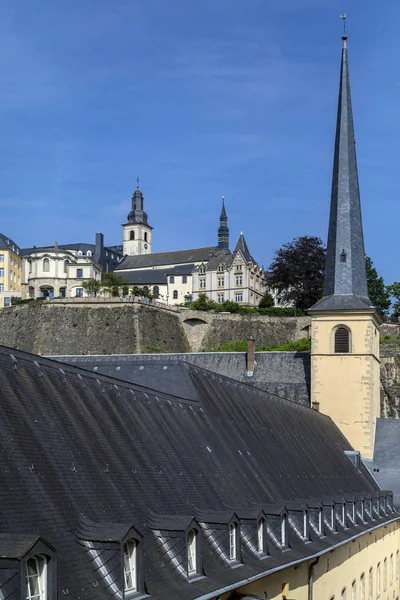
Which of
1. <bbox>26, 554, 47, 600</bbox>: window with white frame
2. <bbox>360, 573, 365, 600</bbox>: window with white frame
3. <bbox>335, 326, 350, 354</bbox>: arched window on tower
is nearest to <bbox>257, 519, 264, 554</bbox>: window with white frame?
<bbox>26, 554, 47, 600</bbox>: window with white frame

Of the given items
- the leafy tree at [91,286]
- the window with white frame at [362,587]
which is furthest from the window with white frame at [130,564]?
the leafy tree at [91,286]

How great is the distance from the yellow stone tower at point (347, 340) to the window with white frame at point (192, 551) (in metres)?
33.2

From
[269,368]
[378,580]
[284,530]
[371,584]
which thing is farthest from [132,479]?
[269,368]

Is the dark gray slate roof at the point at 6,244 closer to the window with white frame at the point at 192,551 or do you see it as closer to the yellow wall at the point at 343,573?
the yellow wall at the point at 343,573

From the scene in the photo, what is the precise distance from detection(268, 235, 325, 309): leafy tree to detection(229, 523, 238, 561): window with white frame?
86674 mm

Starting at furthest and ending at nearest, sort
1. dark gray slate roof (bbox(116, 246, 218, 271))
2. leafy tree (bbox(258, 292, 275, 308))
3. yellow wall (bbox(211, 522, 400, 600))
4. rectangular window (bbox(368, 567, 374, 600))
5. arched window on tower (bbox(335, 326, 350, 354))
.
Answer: dark gray slate roof (bbox(116, 246, 218, 271))
leafy tree (bbox(258, 292, 275, 308))
arched window on tower (bbox(335, 326, 350, 354))
rectangular window (bbox(368, 567, 374, 600))
yellow wall (bbox(211, 522, 400, 600))

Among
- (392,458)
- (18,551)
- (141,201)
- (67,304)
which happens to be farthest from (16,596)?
(141,201)

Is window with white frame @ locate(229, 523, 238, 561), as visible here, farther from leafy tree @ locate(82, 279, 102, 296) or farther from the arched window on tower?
leafy tree @ locate(82, 279, 102, 296)

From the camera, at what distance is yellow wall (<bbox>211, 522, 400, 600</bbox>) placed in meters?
18.9

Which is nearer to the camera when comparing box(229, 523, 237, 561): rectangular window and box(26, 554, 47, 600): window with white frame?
box(26, 554, 47, 600): window with white frame

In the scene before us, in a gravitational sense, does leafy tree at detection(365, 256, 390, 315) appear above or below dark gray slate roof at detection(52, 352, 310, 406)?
above

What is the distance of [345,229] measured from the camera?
50.4 metres

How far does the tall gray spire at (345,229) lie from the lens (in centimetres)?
4931

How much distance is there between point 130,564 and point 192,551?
2.45 metres
